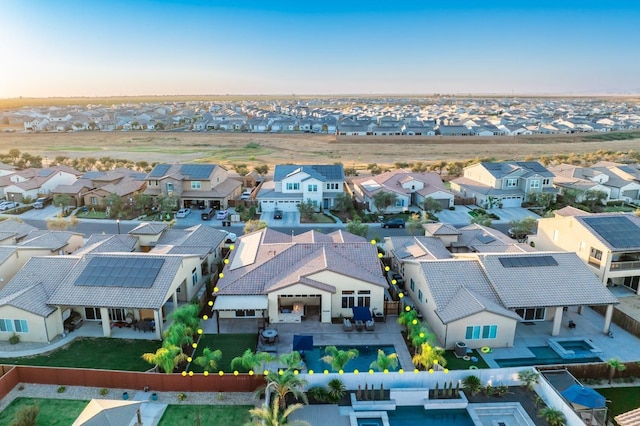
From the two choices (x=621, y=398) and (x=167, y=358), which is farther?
(x=167, y=358)

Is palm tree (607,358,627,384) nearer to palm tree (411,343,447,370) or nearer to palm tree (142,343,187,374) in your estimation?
palm tree (411,343,447,370)

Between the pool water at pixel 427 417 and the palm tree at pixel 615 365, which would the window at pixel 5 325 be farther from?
the palm tree at pixel 615 365

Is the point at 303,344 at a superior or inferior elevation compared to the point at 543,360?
superior

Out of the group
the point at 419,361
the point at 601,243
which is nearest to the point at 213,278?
the point at 419,361

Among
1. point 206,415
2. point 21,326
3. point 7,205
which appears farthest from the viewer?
point 7,205

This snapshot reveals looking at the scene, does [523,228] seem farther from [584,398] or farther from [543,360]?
[584,398]

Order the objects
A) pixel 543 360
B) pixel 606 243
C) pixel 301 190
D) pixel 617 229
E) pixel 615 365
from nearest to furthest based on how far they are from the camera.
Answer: pixel 615 365, pixel 543 360, pixel 606 243, pixel 617 229, pixel 301 190

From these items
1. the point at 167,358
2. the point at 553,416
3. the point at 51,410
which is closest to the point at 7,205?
the point at 51,410
